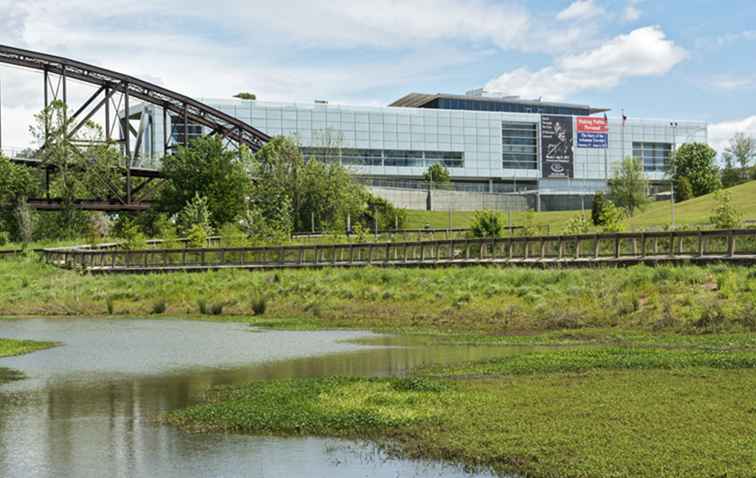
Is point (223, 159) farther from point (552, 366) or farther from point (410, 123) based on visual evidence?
point (552, 366)

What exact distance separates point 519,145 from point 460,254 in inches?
4777

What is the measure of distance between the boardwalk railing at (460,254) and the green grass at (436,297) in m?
1.98

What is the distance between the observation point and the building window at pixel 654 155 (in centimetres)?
17850

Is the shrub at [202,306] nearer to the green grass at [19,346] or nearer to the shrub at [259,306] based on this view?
the shrub at [259,306]

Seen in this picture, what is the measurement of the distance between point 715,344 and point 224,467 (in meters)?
16.4

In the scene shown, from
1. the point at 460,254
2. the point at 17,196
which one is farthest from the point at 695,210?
the point at 17,196

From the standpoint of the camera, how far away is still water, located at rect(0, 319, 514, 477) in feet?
48.5

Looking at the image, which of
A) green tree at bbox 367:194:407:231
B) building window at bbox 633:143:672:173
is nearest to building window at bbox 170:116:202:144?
green tree at bbox 367:194:407:231

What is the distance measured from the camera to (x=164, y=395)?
21.5 m

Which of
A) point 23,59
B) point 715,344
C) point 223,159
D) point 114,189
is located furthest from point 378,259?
point 23,59

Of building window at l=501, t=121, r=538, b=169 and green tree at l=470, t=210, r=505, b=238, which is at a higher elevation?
building window at l=501, t=121, r=538, b=169

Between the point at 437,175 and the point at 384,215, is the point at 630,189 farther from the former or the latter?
the point at 437,175

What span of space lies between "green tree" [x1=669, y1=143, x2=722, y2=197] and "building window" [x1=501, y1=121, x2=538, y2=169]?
962 inches

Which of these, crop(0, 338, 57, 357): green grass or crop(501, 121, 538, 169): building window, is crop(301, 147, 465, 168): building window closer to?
crop(501, 121, 538, 169): building window
